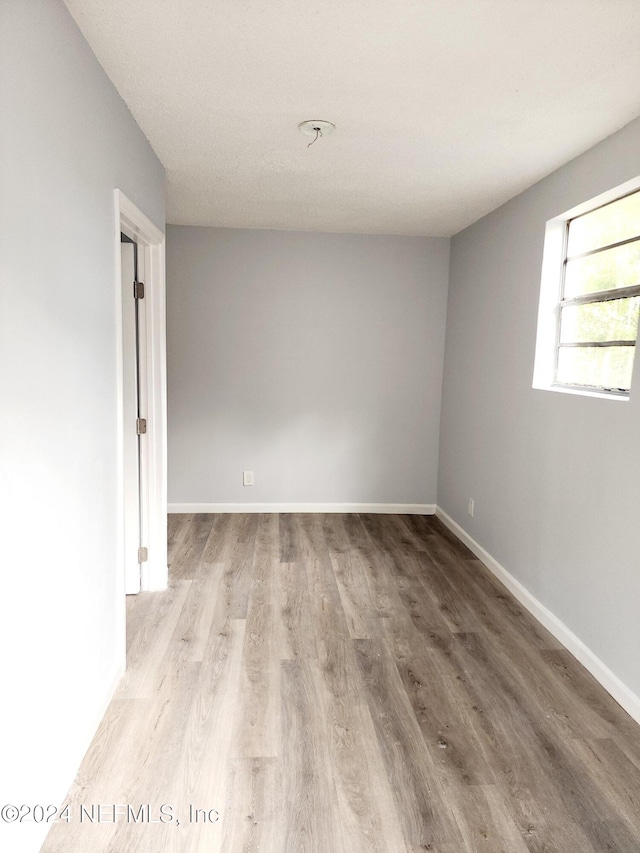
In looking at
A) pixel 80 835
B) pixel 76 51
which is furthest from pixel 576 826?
pixel 76 51

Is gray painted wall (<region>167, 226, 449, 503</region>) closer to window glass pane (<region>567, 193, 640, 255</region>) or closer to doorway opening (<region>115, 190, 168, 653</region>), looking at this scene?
doorway opening (<region>115, 190, 168, 653</region>)

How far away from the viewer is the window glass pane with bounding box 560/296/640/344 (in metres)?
2.58

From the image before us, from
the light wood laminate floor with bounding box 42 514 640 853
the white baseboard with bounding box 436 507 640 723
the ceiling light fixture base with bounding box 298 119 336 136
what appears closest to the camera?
the light wood laminate floor with bounding box 42 514 640 853

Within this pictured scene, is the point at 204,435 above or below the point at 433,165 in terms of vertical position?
below

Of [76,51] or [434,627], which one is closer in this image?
[76,51]

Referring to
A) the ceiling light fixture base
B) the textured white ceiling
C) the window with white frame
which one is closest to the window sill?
the window with white frame

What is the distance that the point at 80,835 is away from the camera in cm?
166

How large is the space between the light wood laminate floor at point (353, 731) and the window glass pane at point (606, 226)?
201 centimetres

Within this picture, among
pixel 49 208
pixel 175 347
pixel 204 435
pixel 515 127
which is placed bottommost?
pixel 204 435

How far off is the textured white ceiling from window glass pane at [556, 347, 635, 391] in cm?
96

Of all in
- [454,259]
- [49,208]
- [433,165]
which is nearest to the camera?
[49,208]

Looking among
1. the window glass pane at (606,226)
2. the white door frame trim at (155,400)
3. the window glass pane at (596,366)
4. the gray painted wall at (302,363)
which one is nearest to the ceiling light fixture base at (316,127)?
the white door frame trim at (155,400)

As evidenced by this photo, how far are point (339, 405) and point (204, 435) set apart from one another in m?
1.19

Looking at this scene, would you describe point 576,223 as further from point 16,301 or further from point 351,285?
point 16,301
